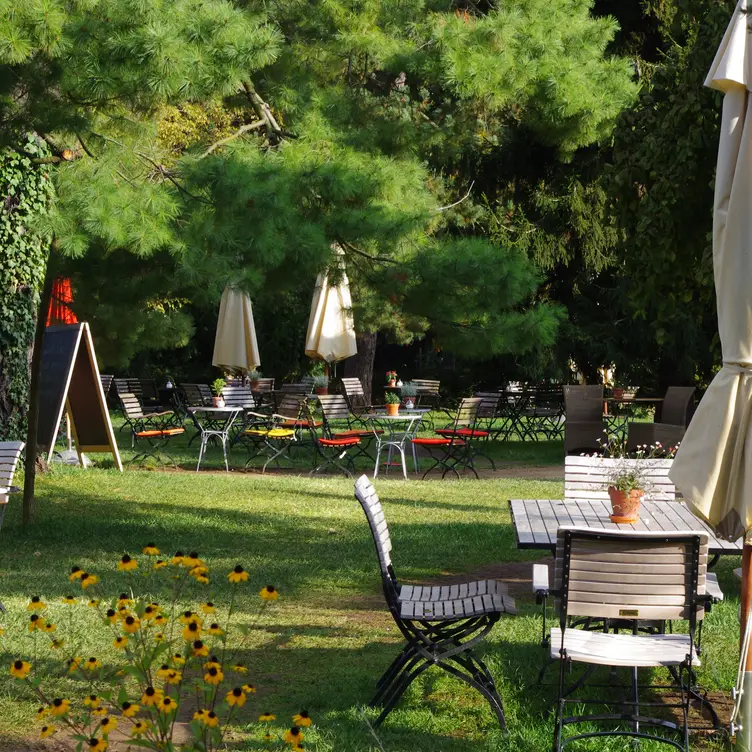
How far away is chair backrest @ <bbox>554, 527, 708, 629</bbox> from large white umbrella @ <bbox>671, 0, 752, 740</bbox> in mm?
174

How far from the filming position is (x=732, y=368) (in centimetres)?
399

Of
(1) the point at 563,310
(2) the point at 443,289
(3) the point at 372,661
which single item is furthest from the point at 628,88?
(3) the point at 372,661

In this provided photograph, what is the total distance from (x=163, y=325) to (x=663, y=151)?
790cm

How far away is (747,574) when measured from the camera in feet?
13.1

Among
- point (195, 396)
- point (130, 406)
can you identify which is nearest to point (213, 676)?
point (130, 406)

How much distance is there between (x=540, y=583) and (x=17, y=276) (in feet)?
27.3

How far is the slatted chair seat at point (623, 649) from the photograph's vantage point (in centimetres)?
385

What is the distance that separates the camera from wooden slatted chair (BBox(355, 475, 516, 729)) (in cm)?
432

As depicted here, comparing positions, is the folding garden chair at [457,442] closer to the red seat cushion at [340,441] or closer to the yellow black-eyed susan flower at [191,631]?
the red seat cushion at [340,441]

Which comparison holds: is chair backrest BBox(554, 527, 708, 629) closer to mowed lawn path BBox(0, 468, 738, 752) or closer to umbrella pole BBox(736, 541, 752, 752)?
umbrella pole BBox(736, 541, 752, 752)

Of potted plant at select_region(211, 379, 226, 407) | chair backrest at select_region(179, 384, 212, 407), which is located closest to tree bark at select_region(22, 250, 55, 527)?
potted plant at select_region(211, 379, 226, 407)

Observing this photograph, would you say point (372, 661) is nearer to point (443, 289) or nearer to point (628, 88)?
point (443, 289)

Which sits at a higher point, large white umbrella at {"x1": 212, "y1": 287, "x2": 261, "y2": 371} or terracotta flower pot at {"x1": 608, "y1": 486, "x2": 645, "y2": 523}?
large white umbrella at {"x1": 212, "y1": 287, "x2": 261, "y2": 371}

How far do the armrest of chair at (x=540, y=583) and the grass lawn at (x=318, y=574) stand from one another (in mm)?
436
